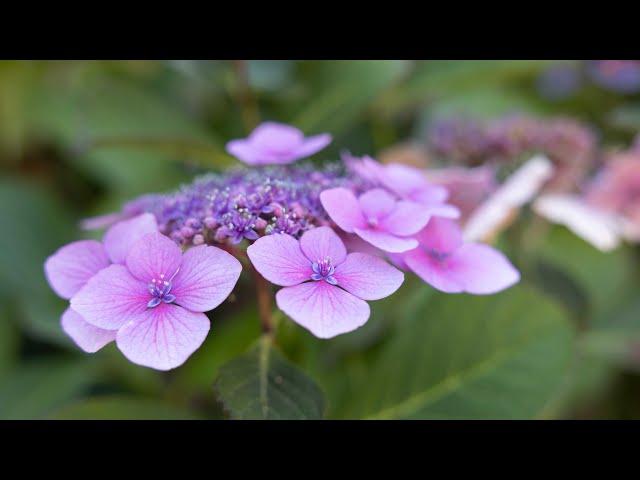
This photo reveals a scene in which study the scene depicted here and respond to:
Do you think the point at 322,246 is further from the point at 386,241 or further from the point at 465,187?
the point at 465,187

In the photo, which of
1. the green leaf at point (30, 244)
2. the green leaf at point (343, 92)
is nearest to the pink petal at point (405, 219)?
the green leaf at point (343, 92)

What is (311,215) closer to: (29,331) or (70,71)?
(29,331)

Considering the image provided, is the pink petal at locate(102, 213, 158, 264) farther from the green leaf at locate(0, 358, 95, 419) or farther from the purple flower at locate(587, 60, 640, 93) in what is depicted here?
the purple flower at locate(587, 60, 640, 93)

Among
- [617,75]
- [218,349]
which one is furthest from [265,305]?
[617,75]

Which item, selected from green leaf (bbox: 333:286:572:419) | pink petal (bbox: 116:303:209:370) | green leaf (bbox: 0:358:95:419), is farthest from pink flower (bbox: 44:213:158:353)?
green leaf (bbox: 0:358:95:419)

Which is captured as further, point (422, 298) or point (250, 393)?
point (422, 298)

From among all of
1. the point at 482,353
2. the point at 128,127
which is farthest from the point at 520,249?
the point at 128,127
